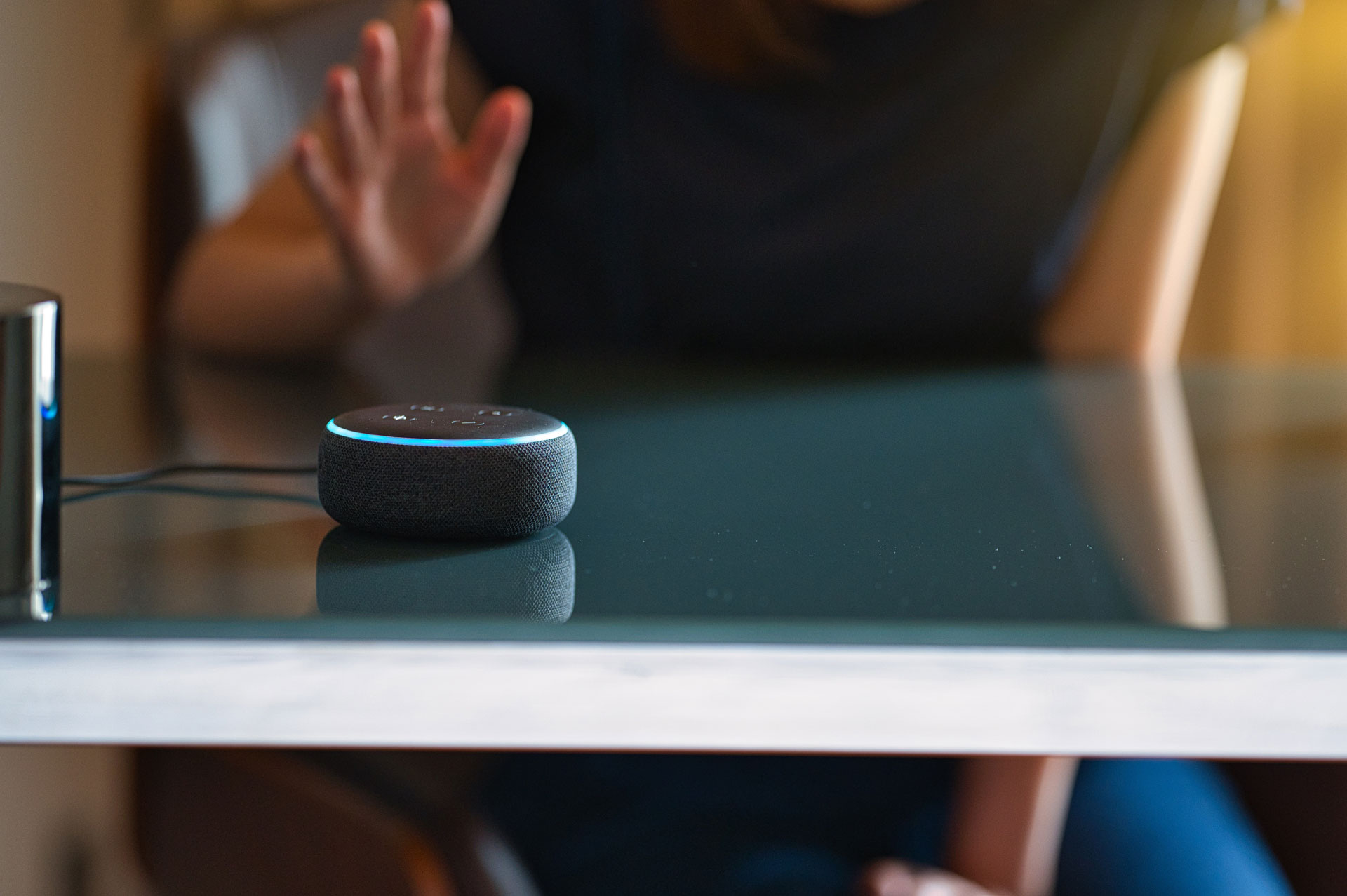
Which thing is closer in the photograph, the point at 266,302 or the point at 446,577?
the point at 446,577

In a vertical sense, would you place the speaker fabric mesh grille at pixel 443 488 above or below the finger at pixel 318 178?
below

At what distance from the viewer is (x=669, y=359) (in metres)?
0.96

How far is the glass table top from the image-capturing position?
28cm

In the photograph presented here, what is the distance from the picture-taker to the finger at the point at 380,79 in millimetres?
702

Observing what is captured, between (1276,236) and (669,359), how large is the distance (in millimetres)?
1891

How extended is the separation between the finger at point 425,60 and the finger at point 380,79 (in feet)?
0.03

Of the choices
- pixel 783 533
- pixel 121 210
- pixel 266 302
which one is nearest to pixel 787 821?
pixel 783 533

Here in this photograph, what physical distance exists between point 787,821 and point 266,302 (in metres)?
0.57

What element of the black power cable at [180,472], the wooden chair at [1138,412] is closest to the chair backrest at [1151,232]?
the wooden chair at [1138,412]

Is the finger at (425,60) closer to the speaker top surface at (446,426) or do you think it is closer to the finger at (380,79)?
the finger at (380,79)

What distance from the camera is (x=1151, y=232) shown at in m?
1.12

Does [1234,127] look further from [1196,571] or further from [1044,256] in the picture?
[1196,571]

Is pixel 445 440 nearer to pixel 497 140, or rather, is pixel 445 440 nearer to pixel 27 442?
pixel 27 442

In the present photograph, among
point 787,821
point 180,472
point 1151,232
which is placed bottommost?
point 787,821
